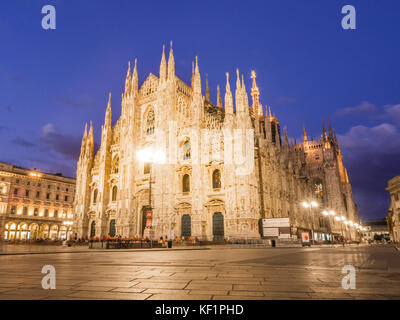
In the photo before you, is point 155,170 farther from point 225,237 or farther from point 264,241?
point 264,241

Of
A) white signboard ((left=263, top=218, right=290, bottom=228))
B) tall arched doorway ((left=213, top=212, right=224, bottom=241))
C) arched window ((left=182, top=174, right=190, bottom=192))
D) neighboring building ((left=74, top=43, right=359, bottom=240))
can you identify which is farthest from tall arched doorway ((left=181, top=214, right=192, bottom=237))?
white signboard ((left=263, top=218, right=290, bottom=228))

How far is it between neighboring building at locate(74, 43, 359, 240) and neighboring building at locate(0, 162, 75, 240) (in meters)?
14.5

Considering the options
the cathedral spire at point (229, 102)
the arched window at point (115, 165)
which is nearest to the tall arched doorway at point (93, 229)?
the arched window at point (115, 165)

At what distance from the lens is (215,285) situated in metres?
3.92

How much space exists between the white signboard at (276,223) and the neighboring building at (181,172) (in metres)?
0.79

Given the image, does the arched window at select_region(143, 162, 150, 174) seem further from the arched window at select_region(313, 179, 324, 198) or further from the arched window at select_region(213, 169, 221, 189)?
the arched window at select_region(313, 179, 324, 198)

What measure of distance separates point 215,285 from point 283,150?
5255cm

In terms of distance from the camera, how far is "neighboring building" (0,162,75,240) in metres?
50.9

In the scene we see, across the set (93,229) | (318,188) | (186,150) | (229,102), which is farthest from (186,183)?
(318,188)

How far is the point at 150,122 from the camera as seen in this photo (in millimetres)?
43125

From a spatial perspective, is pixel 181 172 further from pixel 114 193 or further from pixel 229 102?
pixel 114 193

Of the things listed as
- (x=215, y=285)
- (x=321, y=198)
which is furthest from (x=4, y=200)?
(x=321, y=198)

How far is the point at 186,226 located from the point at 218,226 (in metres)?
4.28

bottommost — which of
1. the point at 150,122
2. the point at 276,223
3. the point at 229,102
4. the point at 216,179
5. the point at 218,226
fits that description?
the point at 218,226
